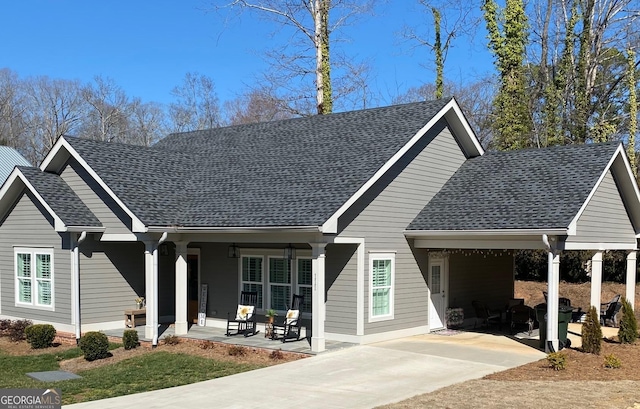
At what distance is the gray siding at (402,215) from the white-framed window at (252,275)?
3103 millimetres

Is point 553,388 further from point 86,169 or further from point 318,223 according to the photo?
point 86,169

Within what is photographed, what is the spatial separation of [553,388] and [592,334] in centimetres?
381

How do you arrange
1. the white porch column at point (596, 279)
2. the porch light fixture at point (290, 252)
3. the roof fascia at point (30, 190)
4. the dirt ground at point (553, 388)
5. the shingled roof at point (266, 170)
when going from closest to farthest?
1. the dirt ground at point (553, 388)
2. the shingled roof at point (266, 170)
3. the porch light fixture at point (290, 252)
4. the roof fascia at point (30, 190)
5. the white porch column at point (596, 279)

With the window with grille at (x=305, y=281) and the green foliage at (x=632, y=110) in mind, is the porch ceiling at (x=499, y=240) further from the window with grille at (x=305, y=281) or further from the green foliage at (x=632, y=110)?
the green foliage at (x=632, y=110)

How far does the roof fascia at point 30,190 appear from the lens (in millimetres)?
16359

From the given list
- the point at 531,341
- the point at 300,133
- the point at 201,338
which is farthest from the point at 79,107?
the point at 531,341

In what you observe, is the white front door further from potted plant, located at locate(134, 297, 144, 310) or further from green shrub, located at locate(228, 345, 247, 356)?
potted plant, located at locate(134, 297, 144, 310)

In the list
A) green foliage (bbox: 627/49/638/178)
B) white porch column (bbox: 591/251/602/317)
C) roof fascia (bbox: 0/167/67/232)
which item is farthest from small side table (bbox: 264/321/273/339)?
green foliage (bbox: 627/49/638/178)

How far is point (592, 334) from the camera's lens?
14.0 m

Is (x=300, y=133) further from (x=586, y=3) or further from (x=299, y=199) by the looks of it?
(x=586, y=3)

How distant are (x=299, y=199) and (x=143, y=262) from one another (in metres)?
5.86

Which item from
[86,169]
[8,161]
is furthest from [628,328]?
[8,161]

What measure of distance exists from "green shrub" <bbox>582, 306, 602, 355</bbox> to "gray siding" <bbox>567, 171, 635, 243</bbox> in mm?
1848

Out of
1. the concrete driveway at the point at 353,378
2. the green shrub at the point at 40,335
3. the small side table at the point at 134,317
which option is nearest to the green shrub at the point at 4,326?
the green shrub at the point at 40,335
